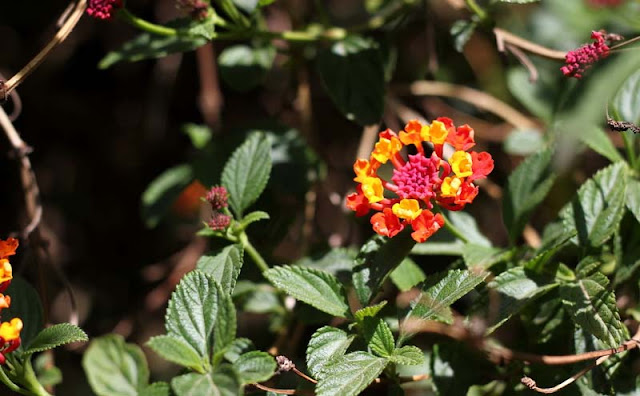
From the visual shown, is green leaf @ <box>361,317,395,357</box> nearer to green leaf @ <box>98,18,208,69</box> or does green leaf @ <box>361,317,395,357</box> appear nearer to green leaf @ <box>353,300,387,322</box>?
green leaf @ <box>353,300,387,322</box>

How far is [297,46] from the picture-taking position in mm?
1788

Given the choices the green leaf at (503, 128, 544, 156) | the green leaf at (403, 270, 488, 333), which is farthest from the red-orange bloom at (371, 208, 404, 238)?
the green leaf at (503, 128, 544, 156)

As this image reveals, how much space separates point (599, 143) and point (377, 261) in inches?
20.0

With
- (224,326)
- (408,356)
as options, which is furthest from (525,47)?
(224,326)

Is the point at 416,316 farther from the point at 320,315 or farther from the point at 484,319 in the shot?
the point at 320,315

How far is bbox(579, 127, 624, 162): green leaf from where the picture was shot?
4.37ft

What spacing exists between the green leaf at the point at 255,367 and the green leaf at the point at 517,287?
0.36 m

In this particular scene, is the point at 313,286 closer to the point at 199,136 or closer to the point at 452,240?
the point at 452,240

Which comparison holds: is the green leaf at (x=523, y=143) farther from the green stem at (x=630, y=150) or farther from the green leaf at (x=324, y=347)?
the green leaf at (x=324, y=347)

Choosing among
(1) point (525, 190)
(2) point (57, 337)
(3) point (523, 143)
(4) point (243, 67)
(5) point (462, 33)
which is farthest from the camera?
(3) point (523, 143)

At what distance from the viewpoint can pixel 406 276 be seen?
132cm

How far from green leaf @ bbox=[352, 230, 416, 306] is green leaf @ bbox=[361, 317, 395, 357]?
0.15 feet

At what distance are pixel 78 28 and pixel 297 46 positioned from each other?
0.77 m

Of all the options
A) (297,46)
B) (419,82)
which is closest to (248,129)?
(297,46)
